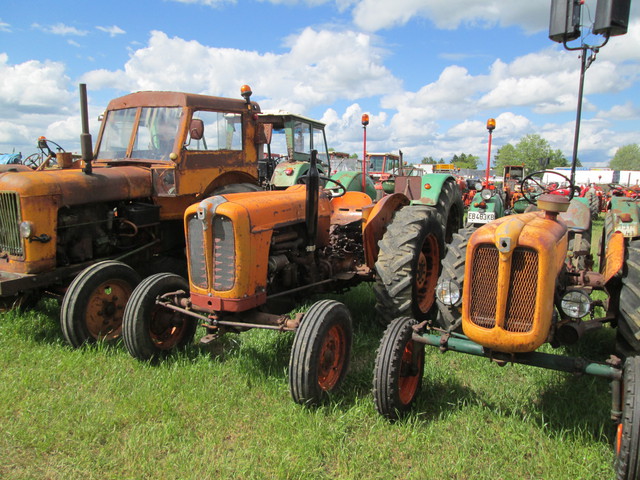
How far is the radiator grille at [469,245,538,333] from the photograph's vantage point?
266cm

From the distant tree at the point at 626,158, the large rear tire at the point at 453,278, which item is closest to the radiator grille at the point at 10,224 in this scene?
the large rear tire at the point at 453,278

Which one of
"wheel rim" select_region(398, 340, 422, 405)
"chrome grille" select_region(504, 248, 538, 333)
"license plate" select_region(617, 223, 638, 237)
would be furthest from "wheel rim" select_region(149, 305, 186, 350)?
"license plate" select_region(617, 223, 638, 237)

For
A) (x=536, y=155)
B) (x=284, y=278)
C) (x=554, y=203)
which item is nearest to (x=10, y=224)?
(x=284, y=278)

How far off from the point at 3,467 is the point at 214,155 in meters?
4.02

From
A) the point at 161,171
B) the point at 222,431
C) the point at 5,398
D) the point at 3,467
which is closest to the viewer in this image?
the point at 3,467

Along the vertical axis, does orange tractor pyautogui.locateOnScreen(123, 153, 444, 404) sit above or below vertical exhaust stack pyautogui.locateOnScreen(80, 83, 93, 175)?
below

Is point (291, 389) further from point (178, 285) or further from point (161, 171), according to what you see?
point (161, 171)

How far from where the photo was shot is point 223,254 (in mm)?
3455

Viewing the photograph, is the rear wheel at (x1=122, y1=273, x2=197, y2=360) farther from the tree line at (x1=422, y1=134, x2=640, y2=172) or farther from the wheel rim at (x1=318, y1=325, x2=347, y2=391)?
the tree line at (x1=422, y1=134, x2=640, y2=172)

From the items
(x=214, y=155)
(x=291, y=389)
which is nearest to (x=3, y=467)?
(x=291, y=389)

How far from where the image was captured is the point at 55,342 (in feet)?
14.2

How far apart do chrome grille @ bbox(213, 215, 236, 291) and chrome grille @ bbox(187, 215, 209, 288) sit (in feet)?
0.34

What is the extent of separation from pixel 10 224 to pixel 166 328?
183 centimetres

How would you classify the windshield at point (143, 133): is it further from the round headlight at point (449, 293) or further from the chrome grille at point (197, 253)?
the round headlight at point (449, 293)
